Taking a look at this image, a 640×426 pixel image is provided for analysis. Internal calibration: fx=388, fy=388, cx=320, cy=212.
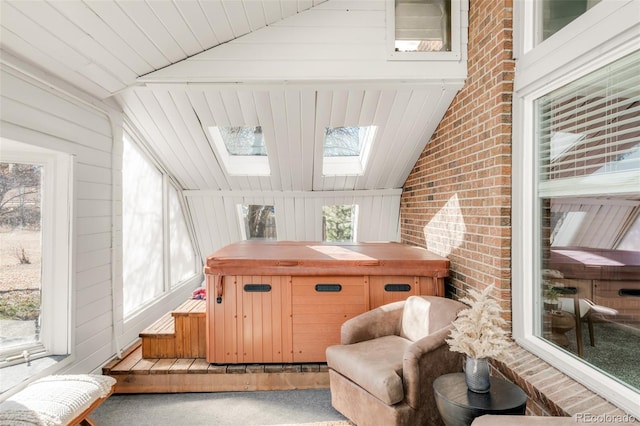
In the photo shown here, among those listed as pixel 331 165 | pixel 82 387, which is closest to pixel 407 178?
pixel 331 165

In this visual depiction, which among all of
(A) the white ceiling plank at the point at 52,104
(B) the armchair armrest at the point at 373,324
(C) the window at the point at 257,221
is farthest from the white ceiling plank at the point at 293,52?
(C) the window at the point at 257,221

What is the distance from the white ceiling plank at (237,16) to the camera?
267 cm

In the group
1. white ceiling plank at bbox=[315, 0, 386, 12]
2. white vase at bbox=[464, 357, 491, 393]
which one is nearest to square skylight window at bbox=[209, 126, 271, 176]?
white ceiling plank at bbox=[315, 0, 386, 12]

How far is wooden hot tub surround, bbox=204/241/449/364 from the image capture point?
10.5 ft

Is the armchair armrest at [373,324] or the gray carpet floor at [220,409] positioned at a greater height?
the armchair armrest at [373,324]

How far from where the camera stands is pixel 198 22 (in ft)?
8.91

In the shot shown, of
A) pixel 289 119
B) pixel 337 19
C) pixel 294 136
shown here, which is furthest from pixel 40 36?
pixel 294 136

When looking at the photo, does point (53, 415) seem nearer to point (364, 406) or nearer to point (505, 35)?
point (364, 406)

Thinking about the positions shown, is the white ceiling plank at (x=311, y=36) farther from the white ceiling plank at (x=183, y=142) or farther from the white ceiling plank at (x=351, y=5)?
the white ceiling plank at (x=183, y=142)

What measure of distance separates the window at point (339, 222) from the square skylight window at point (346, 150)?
734mm

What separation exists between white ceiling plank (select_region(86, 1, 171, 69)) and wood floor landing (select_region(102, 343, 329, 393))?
2.43 meters

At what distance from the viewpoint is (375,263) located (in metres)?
3.23

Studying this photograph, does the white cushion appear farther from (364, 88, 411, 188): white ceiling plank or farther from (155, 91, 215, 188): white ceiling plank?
(364, 88, 411, 188): white ceiling plank

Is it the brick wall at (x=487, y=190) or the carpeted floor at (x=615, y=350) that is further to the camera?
the brick wall at (x=487, y=190)
